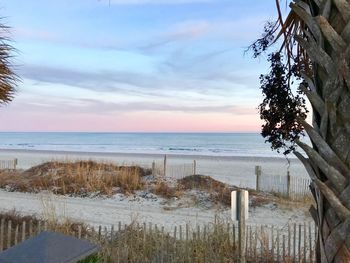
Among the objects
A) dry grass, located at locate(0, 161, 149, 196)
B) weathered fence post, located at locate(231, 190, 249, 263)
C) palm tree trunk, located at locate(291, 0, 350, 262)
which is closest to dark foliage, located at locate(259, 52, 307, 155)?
weathered fence post, located at locate(231, 190, 249, 263)

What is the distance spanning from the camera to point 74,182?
18.3 m

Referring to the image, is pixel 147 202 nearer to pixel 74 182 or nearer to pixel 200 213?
pixel 200 213

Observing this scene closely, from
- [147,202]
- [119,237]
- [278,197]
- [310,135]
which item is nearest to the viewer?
[310,135]

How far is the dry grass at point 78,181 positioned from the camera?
17.5 meters

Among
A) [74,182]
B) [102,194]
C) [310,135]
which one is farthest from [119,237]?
[74,182]

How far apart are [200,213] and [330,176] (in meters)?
11.9

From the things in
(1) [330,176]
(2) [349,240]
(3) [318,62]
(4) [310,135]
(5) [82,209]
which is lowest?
(5) [82,209]

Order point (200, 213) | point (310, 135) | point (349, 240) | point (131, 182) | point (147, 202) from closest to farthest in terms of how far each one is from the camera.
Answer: point (349, 240)
point (310, 135)
point (200, 213)
point (147, 202)
point (131, 182)

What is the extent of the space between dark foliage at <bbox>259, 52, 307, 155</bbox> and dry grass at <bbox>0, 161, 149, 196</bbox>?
502 inches

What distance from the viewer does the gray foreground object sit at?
2113mm

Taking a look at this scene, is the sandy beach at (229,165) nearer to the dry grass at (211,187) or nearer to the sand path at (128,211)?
the dry grass at (211,187)

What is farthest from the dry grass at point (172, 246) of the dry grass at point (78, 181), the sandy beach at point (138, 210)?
the dry grass at point (78, 181)

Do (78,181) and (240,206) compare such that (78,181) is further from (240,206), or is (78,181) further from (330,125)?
(330,125)

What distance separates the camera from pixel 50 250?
2.16 metres
